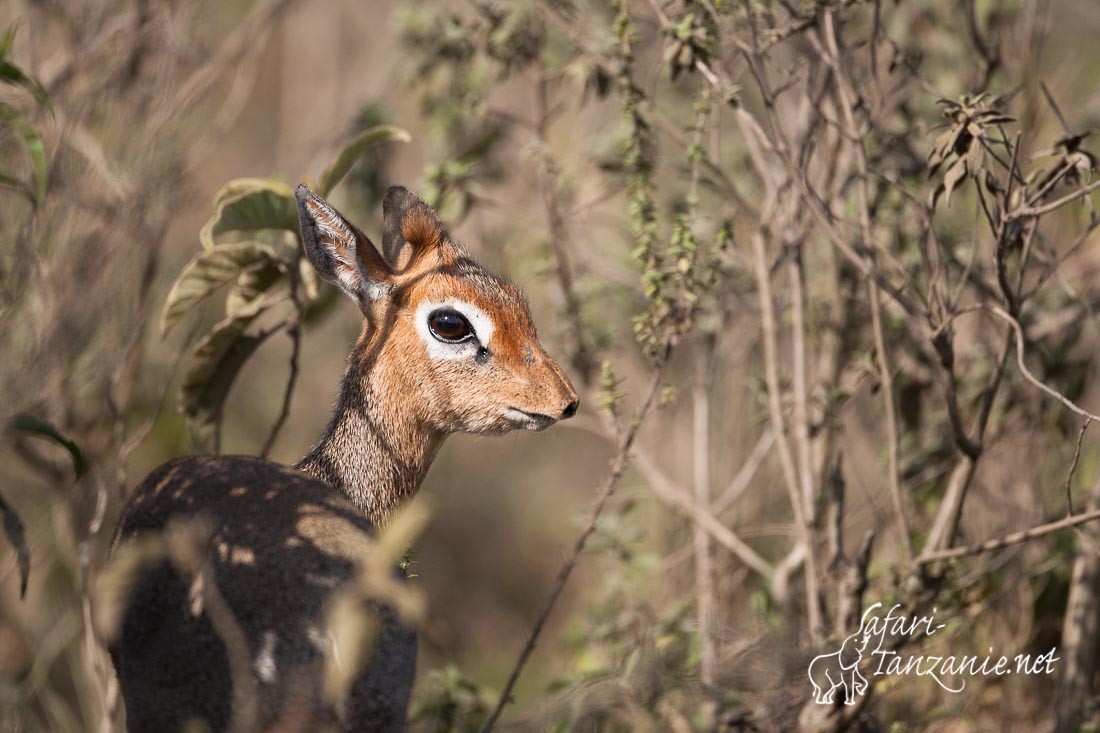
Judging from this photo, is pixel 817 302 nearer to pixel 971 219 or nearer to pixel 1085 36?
pixel 971 219

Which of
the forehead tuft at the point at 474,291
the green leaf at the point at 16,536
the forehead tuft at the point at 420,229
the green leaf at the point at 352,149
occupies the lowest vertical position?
the green leaf at the point at 16,536

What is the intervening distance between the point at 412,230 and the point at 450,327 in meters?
0.37

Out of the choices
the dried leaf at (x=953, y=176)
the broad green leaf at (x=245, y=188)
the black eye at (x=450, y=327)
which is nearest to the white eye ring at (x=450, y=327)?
the black eye at (x=450, y=327)

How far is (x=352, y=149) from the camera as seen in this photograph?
Answer: 3.46m

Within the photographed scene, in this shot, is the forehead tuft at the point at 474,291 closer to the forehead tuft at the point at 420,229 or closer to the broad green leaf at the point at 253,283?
the forehead tuft at the point at 420,229

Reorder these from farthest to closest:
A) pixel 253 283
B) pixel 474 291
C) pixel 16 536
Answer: pixel 253 283
pixel 474 291
pixel 16 536

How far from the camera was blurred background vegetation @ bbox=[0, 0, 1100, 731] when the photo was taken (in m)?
3.41

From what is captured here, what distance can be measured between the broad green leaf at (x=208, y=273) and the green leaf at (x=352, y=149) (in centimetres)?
27

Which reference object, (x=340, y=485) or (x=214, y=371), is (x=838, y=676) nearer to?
(x=340, y=485)

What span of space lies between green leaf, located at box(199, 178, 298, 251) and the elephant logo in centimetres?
204

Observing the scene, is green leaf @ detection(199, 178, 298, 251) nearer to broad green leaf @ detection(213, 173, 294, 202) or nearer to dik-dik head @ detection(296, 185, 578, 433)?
broad green leaf @ detection(213, 173, 294, 202)

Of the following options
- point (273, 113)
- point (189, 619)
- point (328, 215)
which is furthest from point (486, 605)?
point (273, 113)

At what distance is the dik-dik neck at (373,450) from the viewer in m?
3.24

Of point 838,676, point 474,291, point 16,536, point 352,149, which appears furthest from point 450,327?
point 838,676
